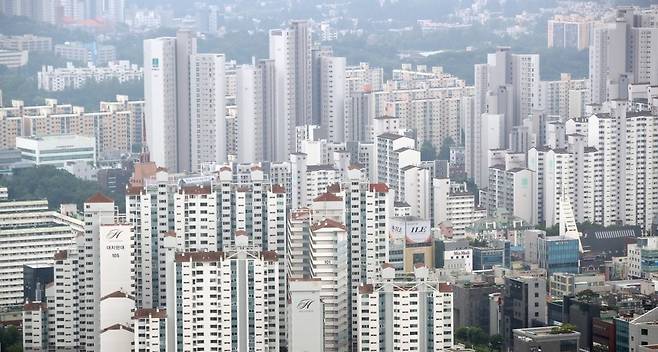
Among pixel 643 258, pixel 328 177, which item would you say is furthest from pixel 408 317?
pixel 328 177

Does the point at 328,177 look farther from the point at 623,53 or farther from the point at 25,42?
the point at 25,42

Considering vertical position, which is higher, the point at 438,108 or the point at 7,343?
the point at 438,108

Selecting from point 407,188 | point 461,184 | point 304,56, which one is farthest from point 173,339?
point 304,56

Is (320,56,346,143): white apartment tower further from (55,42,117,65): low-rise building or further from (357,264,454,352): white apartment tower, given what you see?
(357,264,454,352): white apartment tower

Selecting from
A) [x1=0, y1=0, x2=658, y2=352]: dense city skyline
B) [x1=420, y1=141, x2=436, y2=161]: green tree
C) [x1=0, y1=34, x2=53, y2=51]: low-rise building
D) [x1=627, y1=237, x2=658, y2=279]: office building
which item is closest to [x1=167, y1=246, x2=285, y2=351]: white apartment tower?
[x1=0, y1=0, x2=658, y2=352]: dense city skyline

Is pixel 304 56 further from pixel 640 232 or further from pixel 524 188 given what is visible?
pixel 640 232

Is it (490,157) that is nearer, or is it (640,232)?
(640,232)

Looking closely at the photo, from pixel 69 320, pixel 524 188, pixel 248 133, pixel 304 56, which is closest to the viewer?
pixel 69 320

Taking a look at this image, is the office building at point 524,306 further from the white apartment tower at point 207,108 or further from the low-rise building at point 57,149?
the low-rise building at point 57,149

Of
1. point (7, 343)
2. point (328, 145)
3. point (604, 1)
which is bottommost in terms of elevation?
point (7, 343)
